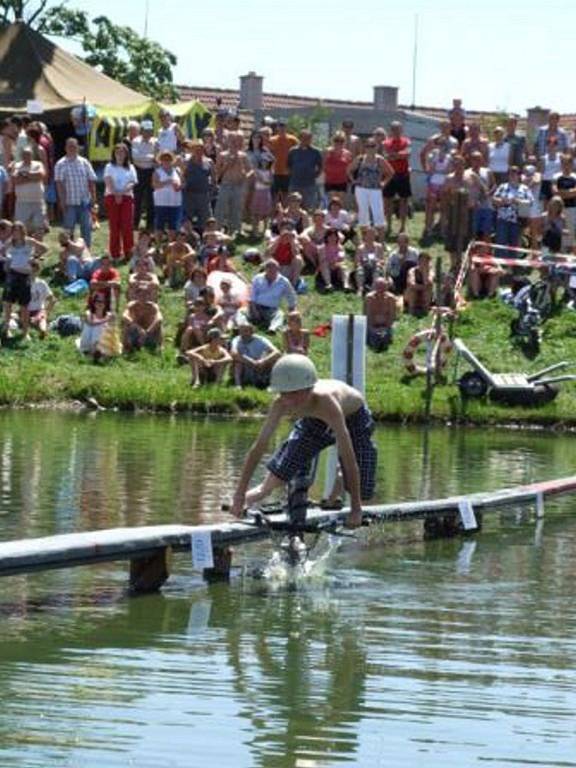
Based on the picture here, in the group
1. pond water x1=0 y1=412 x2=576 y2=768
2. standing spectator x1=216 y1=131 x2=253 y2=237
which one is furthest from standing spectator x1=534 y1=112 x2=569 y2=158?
pond water x1=0 y1=412 x2=576 y2=768

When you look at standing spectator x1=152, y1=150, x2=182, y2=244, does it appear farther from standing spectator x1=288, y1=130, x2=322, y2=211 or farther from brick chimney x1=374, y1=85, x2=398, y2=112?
brick chimney x1=374, y1=85, x2=398, y2=112

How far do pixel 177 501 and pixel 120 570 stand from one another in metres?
3.78

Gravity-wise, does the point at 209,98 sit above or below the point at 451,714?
above

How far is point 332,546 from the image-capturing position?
17.4 m

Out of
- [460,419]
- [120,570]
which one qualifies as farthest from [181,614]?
[460,419]

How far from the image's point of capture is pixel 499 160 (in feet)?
118

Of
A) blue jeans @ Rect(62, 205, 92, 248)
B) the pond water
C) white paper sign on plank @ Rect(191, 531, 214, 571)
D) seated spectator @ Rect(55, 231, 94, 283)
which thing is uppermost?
blue jeans @ Rect(62, 205, 92, 248)

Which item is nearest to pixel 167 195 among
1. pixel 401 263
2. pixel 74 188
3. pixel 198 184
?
pixel 198 184

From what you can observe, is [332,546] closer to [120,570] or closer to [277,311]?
[120,570]

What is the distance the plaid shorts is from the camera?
15711mm

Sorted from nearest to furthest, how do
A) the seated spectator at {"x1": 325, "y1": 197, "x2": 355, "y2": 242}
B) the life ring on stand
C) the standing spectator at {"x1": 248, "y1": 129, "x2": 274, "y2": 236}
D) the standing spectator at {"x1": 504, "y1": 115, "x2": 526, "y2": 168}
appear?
the life ring on stand < the seated spectator at {"x1": 325, "y1": 197, "x2": 355, "y2": 242} < the standing spectator at {"x1": 248, "y1": 129, "x2": 274, "y2": 236} < the standing spectator at {"x1": 504, "y1": 115, "x2": 526, "y2": 168}

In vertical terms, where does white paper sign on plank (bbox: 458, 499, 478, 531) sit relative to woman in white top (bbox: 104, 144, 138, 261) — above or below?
below

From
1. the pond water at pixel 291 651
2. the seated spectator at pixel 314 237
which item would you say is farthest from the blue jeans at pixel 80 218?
the pond water at pixel 291 651

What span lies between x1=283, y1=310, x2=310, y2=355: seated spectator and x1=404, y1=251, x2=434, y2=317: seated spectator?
290 centimetres
